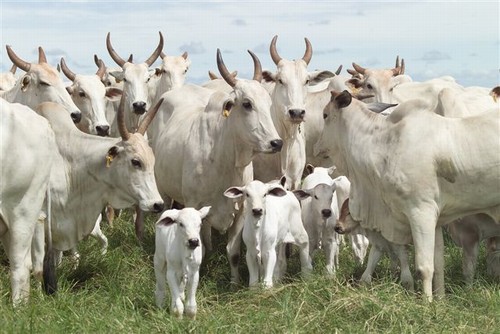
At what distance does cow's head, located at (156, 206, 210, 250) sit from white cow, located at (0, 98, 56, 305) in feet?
3.32

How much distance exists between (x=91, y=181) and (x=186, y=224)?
1.60 m

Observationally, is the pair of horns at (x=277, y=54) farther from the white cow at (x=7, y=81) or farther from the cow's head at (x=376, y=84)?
the white cow at (x=7, y=81)

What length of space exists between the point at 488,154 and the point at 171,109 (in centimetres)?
423

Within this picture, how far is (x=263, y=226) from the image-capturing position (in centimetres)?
823

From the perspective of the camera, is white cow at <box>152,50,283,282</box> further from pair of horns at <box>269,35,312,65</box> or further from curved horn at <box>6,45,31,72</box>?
curved horn at <box>6,45,31,72</box>

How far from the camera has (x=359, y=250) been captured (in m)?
9.45

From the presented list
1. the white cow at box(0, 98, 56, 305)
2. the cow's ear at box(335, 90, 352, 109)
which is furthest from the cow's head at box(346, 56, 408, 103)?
the white cow at box(0, 98, 56, 305)

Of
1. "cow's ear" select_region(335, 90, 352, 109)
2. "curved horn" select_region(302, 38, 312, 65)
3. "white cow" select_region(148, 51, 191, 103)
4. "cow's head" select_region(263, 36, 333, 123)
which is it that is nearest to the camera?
"cow's ear" select_region(335, 90, 352, 109)

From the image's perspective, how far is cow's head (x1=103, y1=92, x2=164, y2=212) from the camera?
26.7 feet

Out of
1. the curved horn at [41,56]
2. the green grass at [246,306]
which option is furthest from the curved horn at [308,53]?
the curved horn at [41,56]

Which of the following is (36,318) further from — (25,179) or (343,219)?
(343,219)

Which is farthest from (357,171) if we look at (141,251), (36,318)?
(36,318)

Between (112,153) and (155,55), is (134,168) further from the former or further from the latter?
(155,55)

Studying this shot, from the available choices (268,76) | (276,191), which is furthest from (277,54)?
(276,191)
